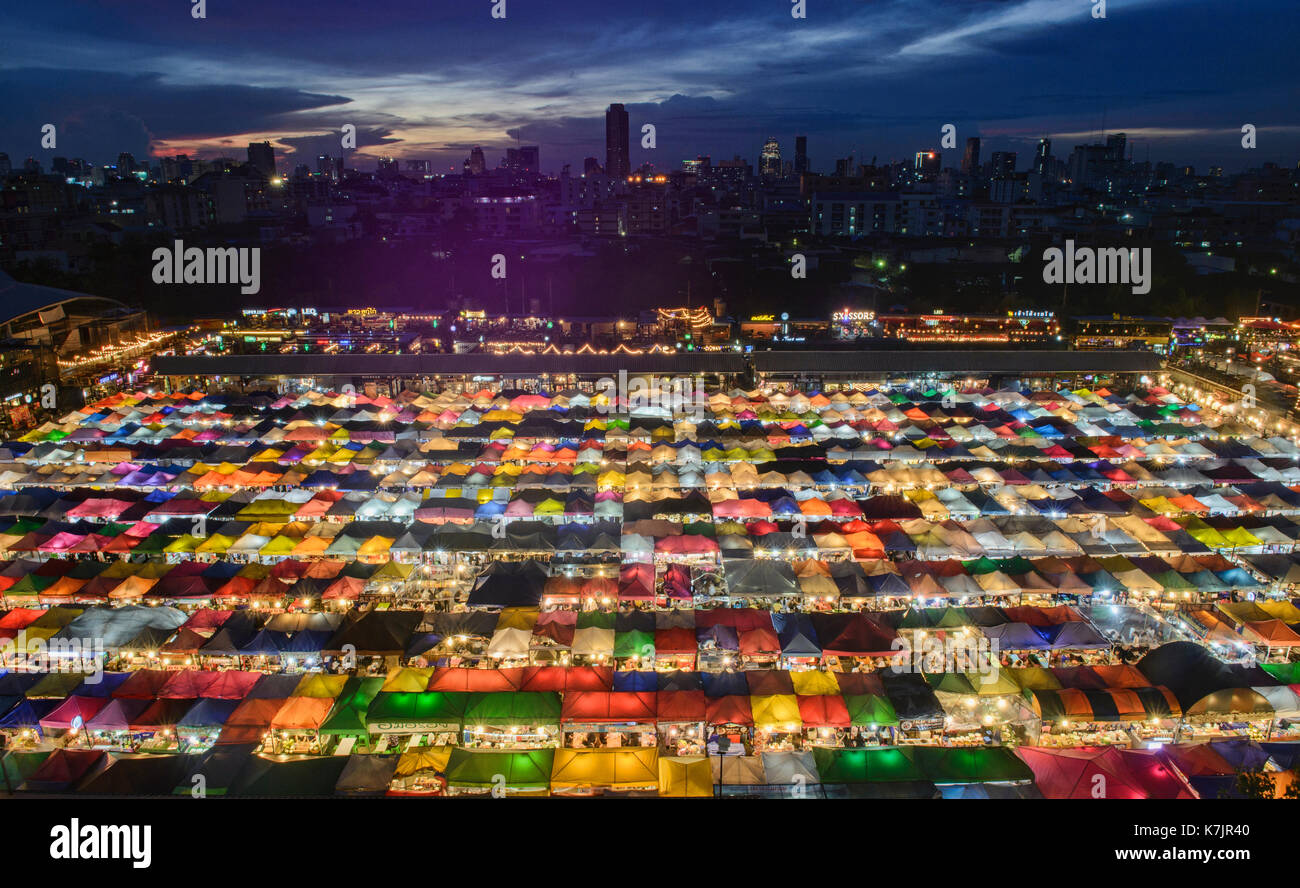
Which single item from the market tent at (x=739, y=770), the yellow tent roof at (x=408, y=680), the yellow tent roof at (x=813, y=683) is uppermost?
the yellow tent roof at (x=408, y=680)

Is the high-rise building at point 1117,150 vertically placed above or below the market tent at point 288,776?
above

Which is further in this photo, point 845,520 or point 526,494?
point 526,494

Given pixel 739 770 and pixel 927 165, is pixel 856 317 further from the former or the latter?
pixel 927 165

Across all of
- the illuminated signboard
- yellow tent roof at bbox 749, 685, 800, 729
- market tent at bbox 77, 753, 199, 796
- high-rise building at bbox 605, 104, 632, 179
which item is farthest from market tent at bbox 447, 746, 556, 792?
high-rise building at bbox 605, 104, 632, 179

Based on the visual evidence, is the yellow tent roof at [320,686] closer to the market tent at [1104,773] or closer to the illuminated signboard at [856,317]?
the market tent at [1104,773]

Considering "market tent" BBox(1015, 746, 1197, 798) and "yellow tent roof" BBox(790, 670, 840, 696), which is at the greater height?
"yellow tent roof" BBox(790, 670, 840, 696)

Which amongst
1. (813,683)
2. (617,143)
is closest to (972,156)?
(617,143)

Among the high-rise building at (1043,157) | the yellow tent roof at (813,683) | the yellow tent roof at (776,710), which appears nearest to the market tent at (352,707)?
the yellow tent roof at (776,710)

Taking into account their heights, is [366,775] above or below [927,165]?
below

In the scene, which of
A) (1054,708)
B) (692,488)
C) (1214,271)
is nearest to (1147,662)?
(1054,708)

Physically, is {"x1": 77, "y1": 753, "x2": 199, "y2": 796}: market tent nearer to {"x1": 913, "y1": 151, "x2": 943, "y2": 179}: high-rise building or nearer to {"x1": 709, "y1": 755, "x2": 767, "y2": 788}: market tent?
{"x1": 709, "y1": 755, "x2": 767, "y2": 788}: market tent

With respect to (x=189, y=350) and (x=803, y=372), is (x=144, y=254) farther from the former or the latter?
(x=803, y=372)
